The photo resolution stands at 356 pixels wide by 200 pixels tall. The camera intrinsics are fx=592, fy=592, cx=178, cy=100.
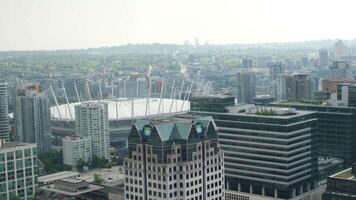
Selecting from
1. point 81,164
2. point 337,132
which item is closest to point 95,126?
point 81,164

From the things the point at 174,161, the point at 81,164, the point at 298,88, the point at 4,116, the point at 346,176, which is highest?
the point at 298,88

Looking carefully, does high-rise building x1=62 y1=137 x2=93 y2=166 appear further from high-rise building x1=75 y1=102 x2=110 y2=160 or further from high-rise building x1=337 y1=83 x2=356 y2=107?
high-rise building x1=337 y1=83 x2=356 y2=107

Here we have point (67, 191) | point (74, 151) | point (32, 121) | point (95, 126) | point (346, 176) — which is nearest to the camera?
point (346, 176)

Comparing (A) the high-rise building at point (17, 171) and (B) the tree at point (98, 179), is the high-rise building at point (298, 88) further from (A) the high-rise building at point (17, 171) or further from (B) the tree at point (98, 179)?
(A) the high-rise building at point (17, 171)

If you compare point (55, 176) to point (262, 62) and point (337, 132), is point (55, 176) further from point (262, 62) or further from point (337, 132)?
point (262, 62)

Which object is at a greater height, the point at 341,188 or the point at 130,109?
the point at 130,109

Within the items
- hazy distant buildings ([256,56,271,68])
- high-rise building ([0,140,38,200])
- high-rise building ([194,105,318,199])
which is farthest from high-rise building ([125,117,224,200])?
hazy distant buildings ([256,56,271,68])

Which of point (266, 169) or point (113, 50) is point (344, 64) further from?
point (113, 50)

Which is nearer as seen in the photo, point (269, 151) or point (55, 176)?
point (269, 151)
